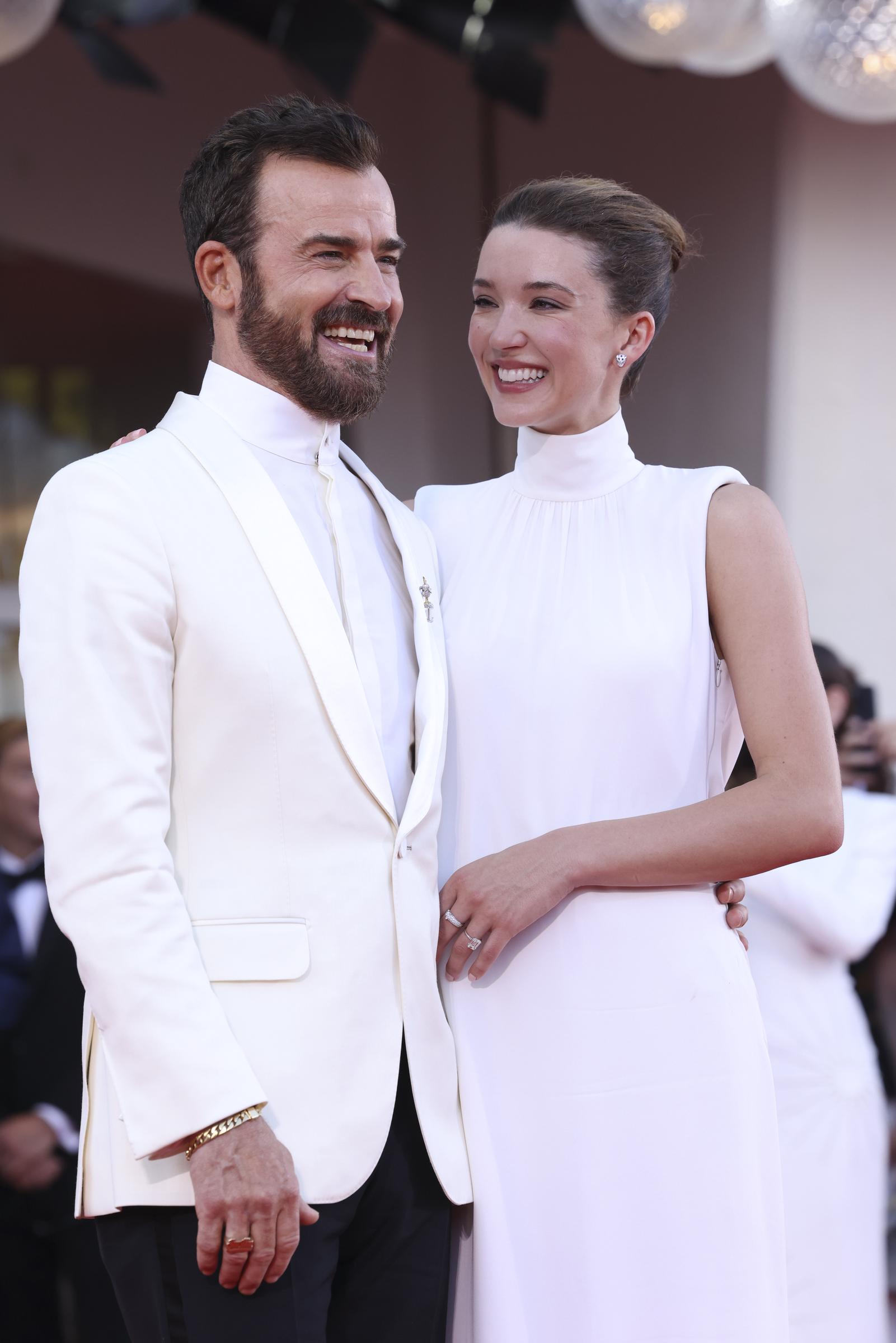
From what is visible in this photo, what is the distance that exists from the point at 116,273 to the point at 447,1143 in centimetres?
390

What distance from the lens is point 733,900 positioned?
6.48 feet

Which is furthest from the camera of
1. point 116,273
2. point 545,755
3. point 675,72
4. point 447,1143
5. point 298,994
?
point 675,72

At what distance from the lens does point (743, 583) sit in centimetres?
195

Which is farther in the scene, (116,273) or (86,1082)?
(116,273)

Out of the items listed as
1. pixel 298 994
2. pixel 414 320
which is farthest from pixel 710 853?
pixel 414 320

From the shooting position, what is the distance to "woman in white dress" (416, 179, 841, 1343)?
6.03 feet

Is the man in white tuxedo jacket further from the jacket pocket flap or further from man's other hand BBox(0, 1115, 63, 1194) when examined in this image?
man's other hand BBox(0, 1115, 63, 1194)

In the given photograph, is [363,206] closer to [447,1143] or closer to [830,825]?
[830,825]

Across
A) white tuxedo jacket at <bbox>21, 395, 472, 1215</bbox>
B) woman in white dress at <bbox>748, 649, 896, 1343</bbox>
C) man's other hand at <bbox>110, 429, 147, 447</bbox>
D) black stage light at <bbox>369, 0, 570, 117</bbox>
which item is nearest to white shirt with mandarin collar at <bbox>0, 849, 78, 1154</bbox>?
woman in white dress at <bbox>748, 649, 896, 1343</bbox>

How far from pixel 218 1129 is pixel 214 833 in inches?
11.8

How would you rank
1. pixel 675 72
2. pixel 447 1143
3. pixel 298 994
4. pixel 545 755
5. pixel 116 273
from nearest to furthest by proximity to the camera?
1. pixel 298 994
2. pixel 447 1143
3. pixel 545 755
4. pixel 116 273
5. pixel 675 72

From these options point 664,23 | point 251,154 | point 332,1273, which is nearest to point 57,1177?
point 332,1273

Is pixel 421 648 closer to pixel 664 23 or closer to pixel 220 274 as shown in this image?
pixel 220 274

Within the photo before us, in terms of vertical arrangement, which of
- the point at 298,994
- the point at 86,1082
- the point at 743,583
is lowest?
the point at 86,1082
